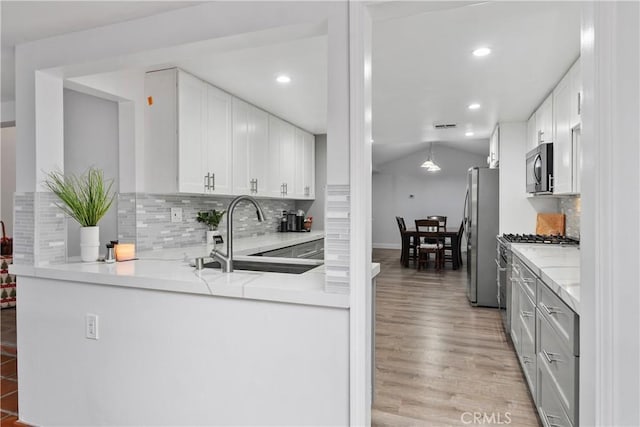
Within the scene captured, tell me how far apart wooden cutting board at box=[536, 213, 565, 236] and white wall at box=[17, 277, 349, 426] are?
3.64 m

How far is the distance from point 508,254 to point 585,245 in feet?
7.68

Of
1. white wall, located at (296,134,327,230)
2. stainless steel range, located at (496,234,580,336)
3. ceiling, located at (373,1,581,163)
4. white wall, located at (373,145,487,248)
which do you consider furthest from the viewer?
white wall, located at (373,145,487,248)

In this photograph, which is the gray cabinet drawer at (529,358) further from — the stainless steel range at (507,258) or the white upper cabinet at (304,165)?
the white upper cabinet at (304,165)

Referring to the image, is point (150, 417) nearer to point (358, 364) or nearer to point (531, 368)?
point (358, 364)

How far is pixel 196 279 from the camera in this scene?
5.57 feet

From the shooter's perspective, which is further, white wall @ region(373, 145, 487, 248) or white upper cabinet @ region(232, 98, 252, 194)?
white wall @ region(373, 145, 487, 248)

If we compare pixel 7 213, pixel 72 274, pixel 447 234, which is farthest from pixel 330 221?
pixel 447 234

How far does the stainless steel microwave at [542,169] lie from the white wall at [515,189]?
3.66 feet

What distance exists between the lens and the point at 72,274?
191 centimetres

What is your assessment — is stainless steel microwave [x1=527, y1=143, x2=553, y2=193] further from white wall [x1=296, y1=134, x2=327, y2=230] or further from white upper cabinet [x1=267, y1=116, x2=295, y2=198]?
white wall [x1=296, y1=134, x2=327, y2=230]

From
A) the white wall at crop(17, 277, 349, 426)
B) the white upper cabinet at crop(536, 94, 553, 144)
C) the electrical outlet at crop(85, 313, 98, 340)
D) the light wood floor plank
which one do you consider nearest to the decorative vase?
the white wall at crop(17, 277, 349, 426)

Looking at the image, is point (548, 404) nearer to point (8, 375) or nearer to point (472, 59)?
point (472, 59)

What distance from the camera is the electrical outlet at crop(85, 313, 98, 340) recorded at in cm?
188

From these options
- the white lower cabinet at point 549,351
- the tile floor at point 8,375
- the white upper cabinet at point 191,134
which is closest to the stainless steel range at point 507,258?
the white lower cabinet at point 549,351
